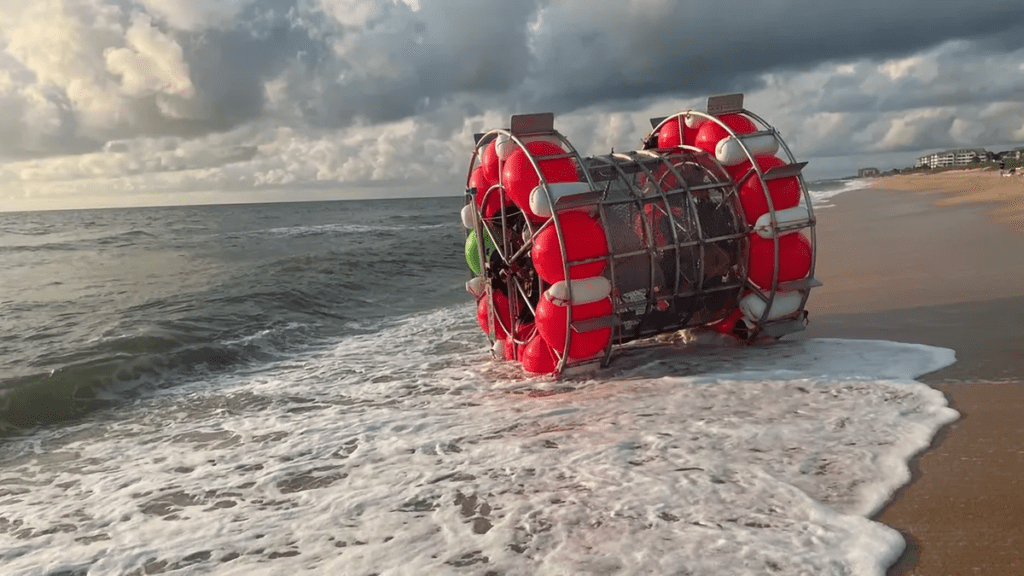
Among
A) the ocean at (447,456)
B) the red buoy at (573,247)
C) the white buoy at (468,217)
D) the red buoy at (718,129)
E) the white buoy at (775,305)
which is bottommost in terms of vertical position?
the ocean at (447,456)

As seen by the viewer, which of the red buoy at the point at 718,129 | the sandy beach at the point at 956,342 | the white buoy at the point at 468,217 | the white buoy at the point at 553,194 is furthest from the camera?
the white buoy at the point at 468,217

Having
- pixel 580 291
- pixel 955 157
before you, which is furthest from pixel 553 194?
pixel 955 157

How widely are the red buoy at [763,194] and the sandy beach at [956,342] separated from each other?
195 centimetres

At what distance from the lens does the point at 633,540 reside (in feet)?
13.3

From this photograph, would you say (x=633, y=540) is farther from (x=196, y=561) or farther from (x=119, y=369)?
(x=119, y=369)

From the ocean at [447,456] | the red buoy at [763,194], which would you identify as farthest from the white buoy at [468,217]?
the red buoy at [763,194]

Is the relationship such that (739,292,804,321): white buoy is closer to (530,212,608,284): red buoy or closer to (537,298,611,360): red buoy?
(537,298,611,360): red buoy

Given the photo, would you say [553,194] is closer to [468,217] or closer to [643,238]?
[643,238]

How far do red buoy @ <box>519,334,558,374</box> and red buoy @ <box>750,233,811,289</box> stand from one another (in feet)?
8.55

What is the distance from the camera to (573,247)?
23.6 feet

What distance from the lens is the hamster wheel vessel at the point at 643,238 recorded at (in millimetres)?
7309

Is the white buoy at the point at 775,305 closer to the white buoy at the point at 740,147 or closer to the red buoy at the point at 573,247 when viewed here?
the white buoy at the point at 740,147

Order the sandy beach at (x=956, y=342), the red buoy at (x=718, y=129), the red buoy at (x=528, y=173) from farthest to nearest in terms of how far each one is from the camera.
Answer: the red buoy at (x=718, y=129) < the red buoy at (x=528, y=173) < the sandy beach at (x=956, y=342)

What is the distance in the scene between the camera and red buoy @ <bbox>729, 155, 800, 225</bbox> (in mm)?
8188
